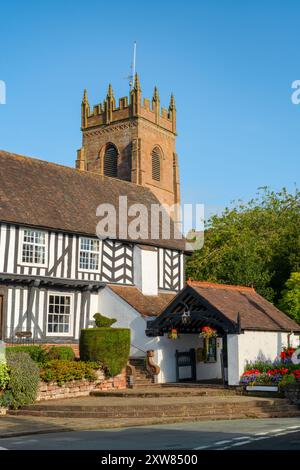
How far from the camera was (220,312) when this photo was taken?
22.2m

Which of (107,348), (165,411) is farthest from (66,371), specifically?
(165,411)

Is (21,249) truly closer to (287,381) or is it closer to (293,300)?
(287,381)

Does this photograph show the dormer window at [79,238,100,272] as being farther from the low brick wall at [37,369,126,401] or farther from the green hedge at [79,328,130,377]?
the low brick wall at [37,369,126,401]

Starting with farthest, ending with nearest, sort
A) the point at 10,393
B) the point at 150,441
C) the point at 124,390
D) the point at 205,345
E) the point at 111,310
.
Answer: the point at 111,310 → the point at 205,345 → the point at 124,390 → the point at 10,393 → the point at 150,441

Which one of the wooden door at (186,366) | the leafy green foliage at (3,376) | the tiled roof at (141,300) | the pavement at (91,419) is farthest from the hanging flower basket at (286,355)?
the leafy green foliage at (3,376)

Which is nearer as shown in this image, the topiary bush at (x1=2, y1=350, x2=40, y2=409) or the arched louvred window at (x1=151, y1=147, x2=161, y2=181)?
the topiary bush at (x1=2, y1=350, x2=40, y2=409)

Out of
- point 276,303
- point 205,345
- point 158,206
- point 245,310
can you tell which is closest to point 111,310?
point 205,345

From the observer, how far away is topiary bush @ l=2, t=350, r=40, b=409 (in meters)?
18.8

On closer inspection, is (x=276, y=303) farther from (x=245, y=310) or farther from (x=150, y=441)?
(x=150, y=441)

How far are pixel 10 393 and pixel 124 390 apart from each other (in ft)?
16.6

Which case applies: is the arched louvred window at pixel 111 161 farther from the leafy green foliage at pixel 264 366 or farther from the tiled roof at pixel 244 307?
the leafy green foliage at pixel 264 366

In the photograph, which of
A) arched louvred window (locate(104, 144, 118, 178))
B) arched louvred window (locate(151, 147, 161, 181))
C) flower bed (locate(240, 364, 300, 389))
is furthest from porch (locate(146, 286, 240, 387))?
arched louvred window (locate(104, 144, 118, 178))

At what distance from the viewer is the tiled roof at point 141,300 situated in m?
26.8

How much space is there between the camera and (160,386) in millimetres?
23656
